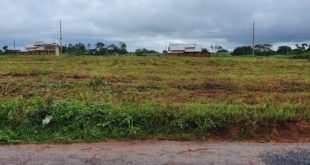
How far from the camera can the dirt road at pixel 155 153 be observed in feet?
16.8

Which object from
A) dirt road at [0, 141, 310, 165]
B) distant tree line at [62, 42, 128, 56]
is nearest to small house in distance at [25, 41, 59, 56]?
distant tree line at [62, 42, 128, 56]

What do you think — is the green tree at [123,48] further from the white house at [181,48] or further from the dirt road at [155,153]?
the dirt road at [155,153]

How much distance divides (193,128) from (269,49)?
5762cm

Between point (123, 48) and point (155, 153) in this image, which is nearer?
point (155, 153)

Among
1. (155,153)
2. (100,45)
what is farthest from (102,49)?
(155,153)

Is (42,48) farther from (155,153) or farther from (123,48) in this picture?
(155,153)

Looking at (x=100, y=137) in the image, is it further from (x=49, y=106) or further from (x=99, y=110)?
(x=49, y=106)

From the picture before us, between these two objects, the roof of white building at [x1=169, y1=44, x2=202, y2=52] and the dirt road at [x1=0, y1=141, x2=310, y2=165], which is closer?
the dirt road at [x1=0, y1=141, x2=310, y2=165]

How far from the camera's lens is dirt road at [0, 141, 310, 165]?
5.13 meters

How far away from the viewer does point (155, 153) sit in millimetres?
5488

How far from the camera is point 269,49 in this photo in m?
62.0

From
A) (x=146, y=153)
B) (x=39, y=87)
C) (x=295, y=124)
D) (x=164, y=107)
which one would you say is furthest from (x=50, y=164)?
(x=39, y=87)

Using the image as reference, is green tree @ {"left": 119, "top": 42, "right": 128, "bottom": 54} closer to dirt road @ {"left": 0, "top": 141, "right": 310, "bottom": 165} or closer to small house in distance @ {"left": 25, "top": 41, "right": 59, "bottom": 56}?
small house in distance @ {"left": 25, "top": 41, "right": 59, "bottom": 56}

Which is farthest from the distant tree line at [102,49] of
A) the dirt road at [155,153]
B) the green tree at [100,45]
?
the dirt road at [155,153]
